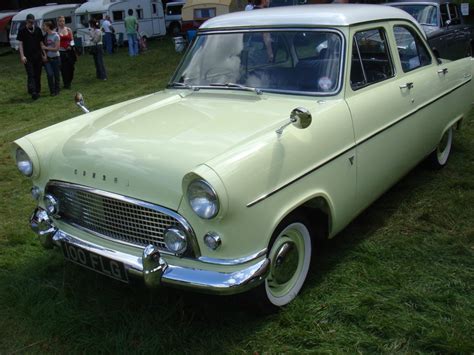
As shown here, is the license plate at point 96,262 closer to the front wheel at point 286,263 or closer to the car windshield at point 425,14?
the front wheel at point 286,263

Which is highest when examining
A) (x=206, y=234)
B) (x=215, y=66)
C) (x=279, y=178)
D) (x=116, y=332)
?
(x=215, y=66)

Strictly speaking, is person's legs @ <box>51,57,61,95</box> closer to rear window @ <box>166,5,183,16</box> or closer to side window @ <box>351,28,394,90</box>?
side window @ <box>351,28,394,90</box>

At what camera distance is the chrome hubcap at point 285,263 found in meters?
2.83

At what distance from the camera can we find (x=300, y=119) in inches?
107

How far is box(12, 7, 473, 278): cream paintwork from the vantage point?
98.5 inches

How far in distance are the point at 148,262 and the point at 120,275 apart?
253mm

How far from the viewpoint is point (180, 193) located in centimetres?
250

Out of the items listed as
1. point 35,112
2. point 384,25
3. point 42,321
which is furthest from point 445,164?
point 35,112

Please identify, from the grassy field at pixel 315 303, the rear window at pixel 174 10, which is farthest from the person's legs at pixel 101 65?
the rear window at pixel 174 10

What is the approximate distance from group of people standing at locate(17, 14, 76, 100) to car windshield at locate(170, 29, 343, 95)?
731 cm

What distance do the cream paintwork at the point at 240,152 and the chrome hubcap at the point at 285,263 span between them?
258mm

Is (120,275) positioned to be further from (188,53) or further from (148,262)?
(188,53)

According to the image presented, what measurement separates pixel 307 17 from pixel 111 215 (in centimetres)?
194

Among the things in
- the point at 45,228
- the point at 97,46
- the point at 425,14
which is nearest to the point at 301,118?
the point at 45,228
